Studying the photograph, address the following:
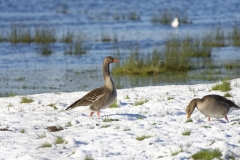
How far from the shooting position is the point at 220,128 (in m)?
9.86

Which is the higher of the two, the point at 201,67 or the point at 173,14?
the point at 173,14

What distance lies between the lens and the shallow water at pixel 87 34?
814 inches

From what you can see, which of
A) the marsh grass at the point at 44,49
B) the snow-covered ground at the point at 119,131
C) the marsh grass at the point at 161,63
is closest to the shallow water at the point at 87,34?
the marsh grass at the point at 44,49

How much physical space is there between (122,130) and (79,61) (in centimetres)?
1672

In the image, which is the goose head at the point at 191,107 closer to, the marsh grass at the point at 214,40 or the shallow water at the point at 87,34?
the shallow water at the point at 87,34

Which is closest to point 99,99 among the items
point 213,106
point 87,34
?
point 213,106

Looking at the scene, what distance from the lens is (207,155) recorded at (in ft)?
27.3

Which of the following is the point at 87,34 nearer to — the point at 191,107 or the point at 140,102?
the point at 140,102

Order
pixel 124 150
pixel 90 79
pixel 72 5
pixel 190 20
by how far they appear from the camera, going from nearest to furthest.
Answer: pixel 124 150, pixel 90 79, pixel 190 20, pixel 72 5

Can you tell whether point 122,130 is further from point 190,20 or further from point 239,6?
point 239,6

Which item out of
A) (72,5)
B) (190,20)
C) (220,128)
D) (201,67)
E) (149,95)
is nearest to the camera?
(220,128)

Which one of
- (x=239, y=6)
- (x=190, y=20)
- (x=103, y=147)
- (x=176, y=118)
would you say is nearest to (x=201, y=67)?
(x=176, y=118)

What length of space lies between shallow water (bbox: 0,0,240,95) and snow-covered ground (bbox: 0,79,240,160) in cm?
634

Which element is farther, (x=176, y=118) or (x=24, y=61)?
(x=24, y=61)
